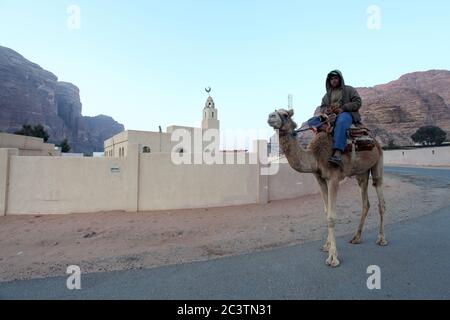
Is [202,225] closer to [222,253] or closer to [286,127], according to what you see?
[222,253]

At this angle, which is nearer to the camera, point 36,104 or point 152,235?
point 152,235

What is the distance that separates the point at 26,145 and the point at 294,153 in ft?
105

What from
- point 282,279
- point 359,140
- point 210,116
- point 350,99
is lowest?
point 282,279

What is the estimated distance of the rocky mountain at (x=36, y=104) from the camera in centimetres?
9150

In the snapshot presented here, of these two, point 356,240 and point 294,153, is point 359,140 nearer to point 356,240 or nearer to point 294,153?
point 294,153

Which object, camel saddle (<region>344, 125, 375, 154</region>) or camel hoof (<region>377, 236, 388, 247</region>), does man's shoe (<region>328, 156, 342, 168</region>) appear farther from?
camel hoof (<region>377, 236, 388, 247</region>)

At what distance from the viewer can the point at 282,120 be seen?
13.2 feet

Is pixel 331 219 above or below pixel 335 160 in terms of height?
below

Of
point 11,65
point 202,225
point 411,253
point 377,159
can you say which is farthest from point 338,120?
point 11,65

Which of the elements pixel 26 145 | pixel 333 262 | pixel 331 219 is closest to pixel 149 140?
pixel 26 145

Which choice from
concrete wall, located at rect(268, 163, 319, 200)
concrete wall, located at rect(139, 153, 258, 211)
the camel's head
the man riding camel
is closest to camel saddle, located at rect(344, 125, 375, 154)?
the man riding camel

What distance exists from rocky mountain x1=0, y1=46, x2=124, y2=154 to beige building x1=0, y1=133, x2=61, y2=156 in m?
67.8

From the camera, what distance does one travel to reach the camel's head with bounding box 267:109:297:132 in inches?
153

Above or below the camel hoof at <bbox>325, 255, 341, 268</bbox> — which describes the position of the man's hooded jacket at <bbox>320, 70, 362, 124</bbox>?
above
